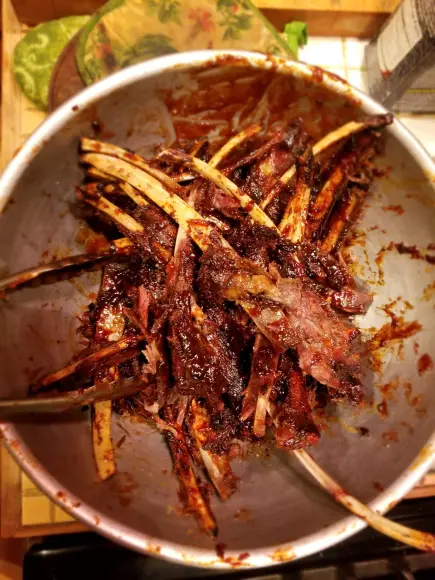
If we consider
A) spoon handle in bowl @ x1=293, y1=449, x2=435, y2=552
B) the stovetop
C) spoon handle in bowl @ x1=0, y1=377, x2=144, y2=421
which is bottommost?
the stovetop

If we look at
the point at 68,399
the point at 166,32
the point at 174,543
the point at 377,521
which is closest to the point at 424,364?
the point at 377,521

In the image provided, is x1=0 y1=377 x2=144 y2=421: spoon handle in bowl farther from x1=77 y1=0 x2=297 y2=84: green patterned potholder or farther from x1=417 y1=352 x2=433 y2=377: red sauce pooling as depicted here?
x1=77 y1=0 x2=297 y2=84: green patterned potholder

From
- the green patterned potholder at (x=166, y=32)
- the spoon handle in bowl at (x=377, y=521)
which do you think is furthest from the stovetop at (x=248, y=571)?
the green patterned potholder at (x=166, y=32)

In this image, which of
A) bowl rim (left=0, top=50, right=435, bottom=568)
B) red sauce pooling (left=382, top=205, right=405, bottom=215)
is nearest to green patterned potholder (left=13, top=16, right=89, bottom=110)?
bowl rim (left=0, top=50, right=435, bottom=568)

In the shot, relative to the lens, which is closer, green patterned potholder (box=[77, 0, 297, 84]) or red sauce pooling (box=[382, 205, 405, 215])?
red sauce pooling (box=[382, 205, 405, 215])

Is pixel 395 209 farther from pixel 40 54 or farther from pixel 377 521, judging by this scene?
pixel 40 54

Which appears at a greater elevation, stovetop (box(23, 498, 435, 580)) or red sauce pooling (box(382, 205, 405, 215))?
red sauce pooling (box(382, 205, 405, 215))

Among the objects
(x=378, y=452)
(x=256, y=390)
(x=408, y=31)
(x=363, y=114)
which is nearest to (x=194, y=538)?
(x=256, y=390)
